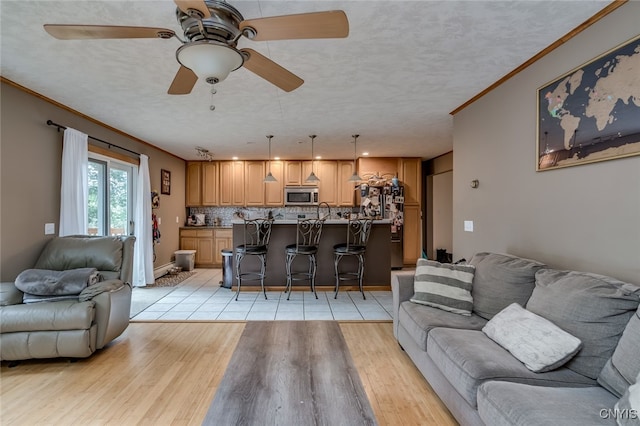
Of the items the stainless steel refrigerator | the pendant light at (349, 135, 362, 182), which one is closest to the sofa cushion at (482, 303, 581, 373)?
the pendant light at (349, 135, 362, 182)

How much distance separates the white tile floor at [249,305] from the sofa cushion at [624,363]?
2347mm

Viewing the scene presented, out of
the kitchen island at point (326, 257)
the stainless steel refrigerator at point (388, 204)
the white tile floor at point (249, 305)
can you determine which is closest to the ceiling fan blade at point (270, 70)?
the white tile floor at point (249, 305)

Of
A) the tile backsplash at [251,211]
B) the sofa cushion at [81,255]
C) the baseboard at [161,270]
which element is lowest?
the baseboard at [161,270]

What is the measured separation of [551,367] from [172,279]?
5.63 meters

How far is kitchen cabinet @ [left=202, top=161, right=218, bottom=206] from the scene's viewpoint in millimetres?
7051

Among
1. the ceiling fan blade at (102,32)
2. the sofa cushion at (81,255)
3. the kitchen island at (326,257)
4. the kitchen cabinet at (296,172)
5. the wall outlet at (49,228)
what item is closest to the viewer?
the ceiling fan blade at (102,32)

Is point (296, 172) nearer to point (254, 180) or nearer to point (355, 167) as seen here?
point (254, 180)

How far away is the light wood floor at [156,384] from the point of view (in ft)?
6.21

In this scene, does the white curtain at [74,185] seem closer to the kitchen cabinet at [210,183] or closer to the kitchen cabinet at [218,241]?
the kitchen cabinet at [218,241]

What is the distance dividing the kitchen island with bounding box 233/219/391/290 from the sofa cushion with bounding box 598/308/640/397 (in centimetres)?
344

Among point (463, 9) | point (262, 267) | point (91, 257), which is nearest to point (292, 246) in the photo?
point (262, 267)

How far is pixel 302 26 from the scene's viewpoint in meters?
1.41

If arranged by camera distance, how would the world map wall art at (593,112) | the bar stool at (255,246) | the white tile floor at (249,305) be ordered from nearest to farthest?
the world map wall art at (593,112)
the white tile floor at (249,305)
the bar stool at (255,246)

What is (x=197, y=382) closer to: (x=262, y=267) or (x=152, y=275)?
(x=262, y=267)
